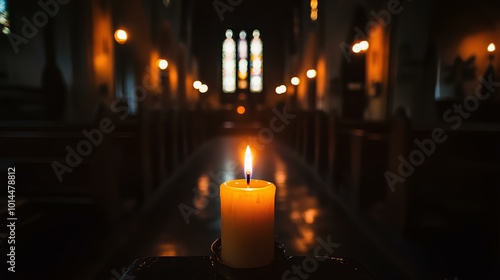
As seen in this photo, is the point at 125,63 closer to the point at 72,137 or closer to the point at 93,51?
the point at 93,51

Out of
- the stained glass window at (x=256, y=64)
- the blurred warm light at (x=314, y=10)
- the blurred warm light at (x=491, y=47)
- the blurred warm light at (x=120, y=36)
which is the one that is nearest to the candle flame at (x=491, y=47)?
the blurred warm light at (x=491, y=47)

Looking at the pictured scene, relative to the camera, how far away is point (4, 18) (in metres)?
3.03

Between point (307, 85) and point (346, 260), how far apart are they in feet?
25.9

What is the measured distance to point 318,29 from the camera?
7031 mm

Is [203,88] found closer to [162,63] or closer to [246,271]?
[162,63]

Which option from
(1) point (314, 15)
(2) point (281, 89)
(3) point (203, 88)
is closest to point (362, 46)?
(1) point (314, 15)

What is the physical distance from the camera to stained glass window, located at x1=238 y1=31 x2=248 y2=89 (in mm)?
15477

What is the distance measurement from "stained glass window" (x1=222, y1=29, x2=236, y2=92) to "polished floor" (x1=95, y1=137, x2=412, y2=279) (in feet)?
34.0

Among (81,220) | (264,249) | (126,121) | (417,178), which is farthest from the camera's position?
(126,121)

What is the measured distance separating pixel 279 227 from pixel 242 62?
42.9ft

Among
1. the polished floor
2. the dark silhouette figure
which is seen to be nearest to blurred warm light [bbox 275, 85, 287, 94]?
the polished floor

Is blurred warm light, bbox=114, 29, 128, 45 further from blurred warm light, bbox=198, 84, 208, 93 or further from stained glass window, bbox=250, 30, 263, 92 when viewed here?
stained glass window, bbox=250, 30, 263, 92

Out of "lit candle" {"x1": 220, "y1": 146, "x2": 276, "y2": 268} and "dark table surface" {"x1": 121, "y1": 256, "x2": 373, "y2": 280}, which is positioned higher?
"lit candle" {"x1": 220, "y1": 146, "x2": 276, "y2": 268}

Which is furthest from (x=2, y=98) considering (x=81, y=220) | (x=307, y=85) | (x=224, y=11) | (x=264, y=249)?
(x=224, y=11)
